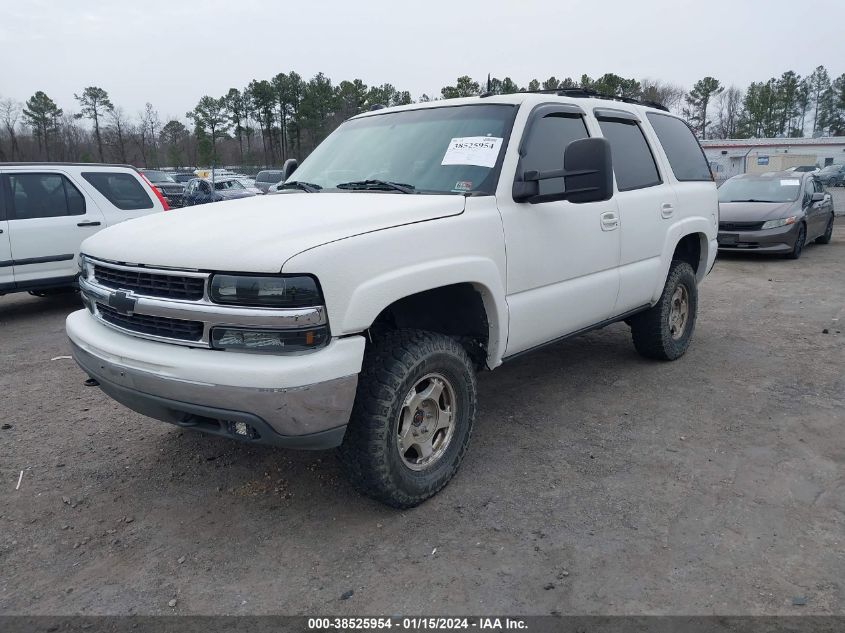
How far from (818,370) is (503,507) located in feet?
11.7

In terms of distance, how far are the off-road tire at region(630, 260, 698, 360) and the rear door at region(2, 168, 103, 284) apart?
6.39 meters

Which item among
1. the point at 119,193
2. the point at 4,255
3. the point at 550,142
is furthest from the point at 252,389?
the point at 119,193

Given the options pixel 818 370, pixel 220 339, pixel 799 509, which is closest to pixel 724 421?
pixel 799 509

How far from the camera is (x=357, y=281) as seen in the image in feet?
8.99

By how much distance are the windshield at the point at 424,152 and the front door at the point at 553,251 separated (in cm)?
17

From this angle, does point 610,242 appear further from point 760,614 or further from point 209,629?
point 209,629

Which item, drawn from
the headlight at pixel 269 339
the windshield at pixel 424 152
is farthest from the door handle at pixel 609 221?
the headlight at pixel 269 339

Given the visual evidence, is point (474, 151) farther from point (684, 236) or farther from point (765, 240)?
point (765, 240)

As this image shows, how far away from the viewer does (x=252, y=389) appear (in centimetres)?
259

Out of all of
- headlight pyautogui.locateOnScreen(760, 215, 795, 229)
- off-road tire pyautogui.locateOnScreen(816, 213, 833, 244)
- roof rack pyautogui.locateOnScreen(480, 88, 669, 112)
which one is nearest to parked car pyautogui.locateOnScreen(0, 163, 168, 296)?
roof rack pyautogui.locateOnScreen(480, 88, 669, 112)

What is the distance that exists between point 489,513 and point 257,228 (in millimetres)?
1753

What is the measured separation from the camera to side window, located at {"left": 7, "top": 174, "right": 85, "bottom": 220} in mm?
7484

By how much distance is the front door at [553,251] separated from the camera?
3.62m

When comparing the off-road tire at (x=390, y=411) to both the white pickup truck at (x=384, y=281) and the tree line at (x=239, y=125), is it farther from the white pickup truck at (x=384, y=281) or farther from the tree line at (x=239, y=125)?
the tree line at (x=239, y=125)
